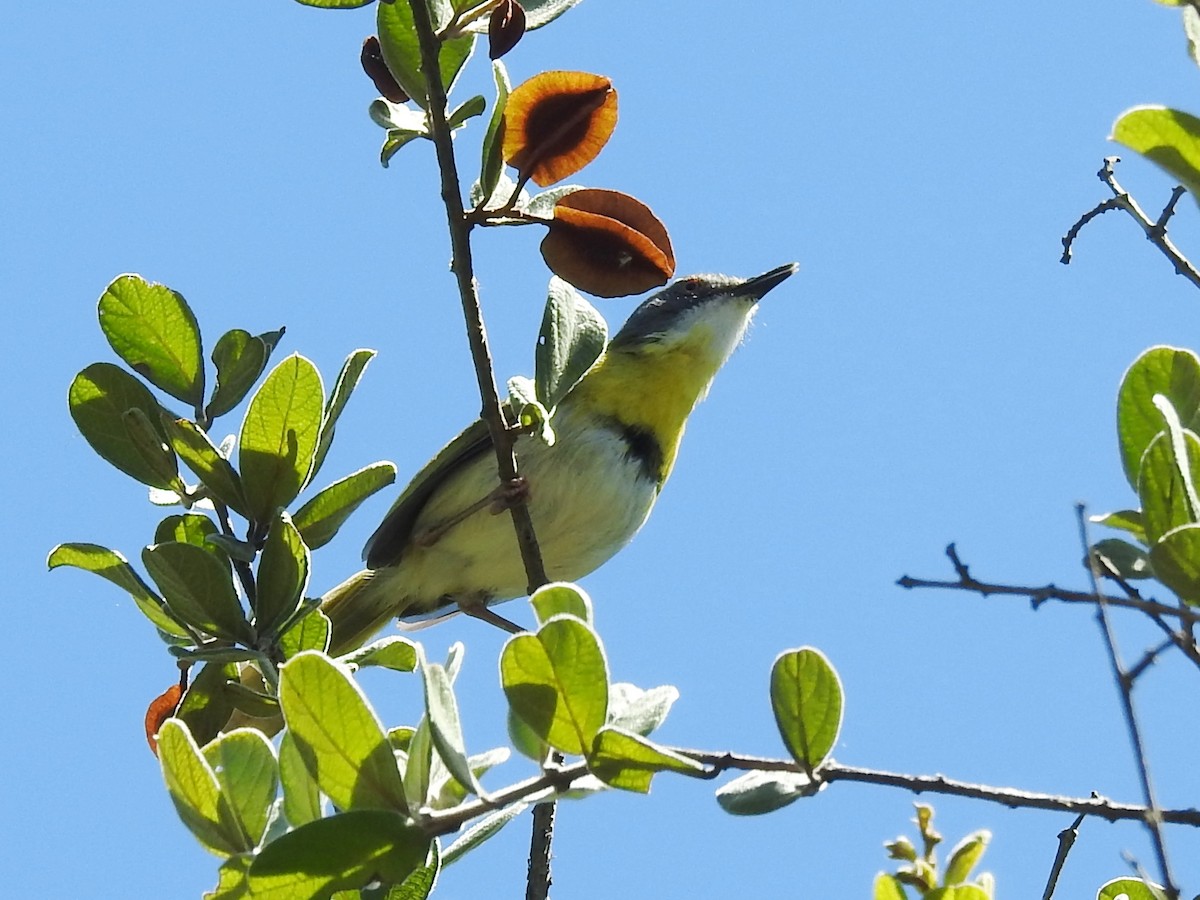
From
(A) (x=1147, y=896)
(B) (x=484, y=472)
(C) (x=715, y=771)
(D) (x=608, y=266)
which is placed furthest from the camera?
(B) (x=484, y=472)

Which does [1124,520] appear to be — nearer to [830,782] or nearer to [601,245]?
[830,782]

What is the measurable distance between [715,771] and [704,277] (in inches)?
202

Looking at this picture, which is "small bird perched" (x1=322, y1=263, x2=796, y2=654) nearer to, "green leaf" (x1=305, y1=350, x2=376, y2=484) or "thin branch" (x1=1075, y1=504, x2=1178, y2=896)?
"green leaf" (x1=305, y1=350, x2=376, y2=484)

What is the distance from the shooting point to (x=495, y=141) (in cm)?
235

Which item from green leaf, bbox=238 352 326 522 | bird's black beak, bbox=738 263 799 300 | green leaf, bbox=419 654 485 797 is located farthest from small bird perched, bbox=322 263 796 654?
green leaf, bbox=419 654 485 797

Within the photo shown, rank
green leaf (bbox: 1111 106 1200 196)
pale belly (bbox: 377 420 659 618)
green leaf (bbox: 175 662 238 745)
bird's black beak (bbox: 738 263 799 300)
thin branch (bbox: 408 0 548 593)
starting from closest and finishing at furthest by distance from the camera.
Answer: green leaf (bbox: 1111 106 1200 196) → thin branch (bbox: 408 0 548 593) → green leaf (bbox: 175 662 238 745) → pale belly (bbox: 377 420 659 618) → bird's black beak (bbox: 738 263 799 300)

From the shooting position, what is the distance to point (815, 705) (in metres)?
1.76

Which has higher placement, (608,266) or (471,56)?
(471,56)

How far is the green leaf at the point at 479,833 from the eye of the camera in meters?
1.85

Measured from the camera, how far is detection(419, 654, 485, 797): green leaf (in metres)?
1.67

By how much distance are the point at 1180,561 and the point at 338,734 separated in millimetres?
957

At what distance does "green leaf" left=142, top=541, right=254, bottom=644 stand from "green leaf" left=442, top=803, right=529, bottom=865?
62 cm

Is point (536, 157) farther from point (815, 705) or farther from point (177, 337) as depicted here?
point (815, 705)

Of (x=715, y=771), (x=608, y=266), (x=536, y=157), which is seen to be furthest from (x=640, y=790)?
(x=536, y=157)
